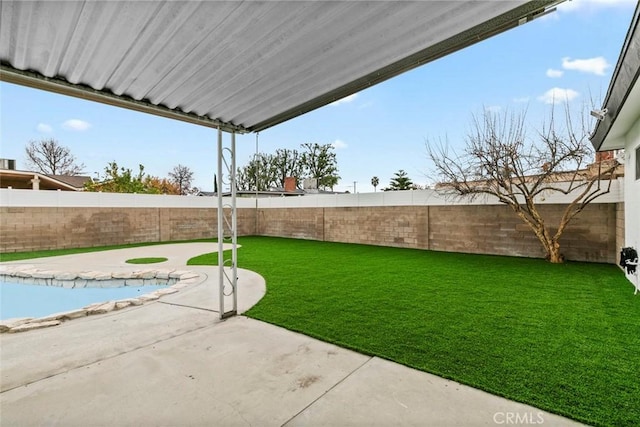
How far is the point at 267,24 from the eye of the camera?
1.91 metres

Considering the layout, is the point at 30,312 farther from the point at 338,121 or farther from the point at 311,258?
the point at 338,121

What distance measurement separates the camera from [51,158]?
987 inches

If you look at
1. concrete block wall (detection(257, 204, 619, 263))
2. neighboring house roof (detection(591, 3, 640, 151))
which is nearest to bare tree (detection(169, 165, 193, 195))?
concrete block wall (detection(257, 204, 619, 263))

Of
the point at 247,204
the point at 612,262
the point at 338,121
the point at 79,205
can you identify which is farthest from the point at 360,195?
the point at 338,121

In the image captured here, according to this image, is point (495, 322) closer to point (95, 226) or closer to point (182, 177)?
point (95, 226)

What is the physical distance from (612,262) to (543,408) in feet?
24.8

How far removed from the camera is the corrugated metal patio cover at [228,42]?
1.75m

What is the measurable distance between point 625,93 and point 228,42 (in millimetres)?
4265

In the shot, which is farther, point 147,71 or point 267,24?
point 147,71

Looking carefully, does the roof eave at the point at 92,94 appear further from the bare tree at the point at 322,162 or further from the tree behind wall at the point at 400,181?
the bare tree at the point at 322,162

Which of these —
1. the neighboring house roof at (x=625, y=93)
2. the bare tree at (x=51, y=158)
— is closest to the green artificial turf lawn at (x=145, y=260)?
the neighboring house roof at (x=625, y=93)

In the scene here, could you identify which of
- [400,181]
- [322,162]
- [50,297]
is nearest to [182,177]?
[322,162]

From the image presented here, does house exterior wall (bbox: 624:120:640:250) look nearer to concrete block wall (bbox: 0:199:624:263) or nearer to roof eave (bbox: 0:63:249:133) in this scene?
concrete block wall (bbox: 0:199:624:263)

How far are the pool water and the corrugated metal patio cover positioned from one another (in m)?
4.89
